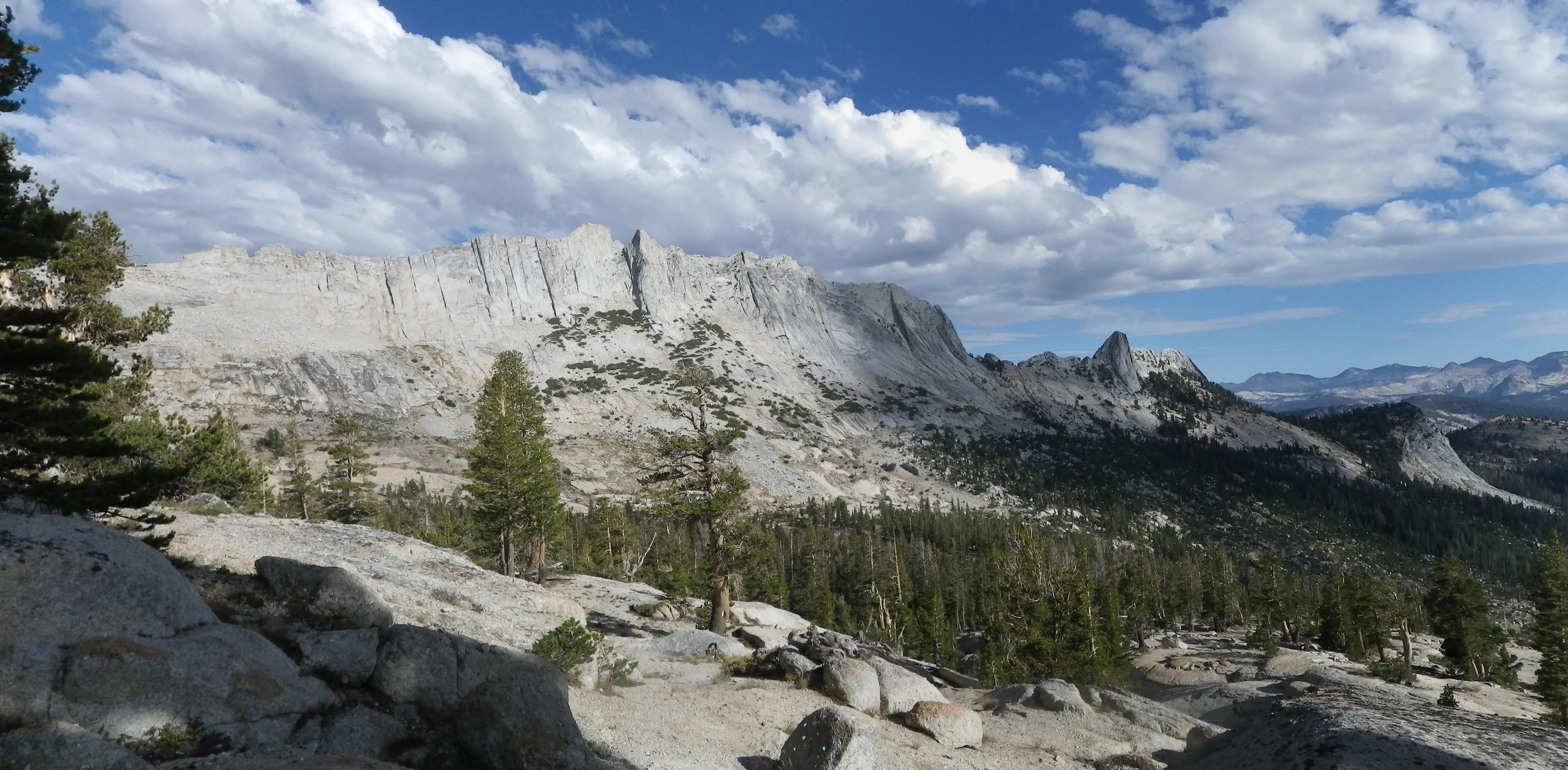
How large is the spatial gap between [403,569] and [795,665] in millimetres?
15804

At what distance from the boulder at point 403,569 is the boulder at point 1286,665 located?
48.7m

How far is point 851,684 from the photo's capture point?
21.1m

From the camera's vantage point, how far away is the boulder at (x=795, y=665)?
74.0ft

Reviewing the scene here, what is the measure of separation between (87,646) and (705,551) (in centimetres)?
2185

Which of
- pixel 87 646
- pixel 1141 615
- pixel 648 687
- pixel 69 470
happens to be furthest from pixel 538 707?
pixel 1141 615

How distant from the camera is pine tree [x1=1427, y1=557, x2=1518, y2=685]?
168ft

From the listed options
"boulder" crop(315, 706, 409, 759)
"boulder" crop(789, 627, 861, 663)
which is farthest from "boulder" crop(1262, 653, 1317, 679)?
"boulder" crop(315, 706, 409, 759)

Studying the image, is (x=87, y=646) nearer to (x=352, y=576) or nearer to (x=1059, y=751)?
(x=352, y=576)

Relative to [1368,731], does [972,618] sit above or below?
below

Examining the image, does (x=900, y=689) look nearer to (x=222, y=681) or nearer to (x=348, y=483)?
(x=222, y=681)

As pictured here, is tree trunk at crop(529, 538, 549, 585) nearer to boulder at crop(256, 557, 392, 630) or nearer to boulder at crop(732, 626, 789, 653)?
boulder at crop(732, 626, 789, 653)

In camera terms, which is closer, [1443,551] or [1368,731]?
[1368,731]

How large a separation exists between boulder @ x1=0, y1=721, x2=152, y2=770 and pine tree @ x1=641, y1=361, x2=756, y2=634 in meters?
20.3

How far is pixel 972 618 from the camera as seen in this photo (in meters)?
95.2
